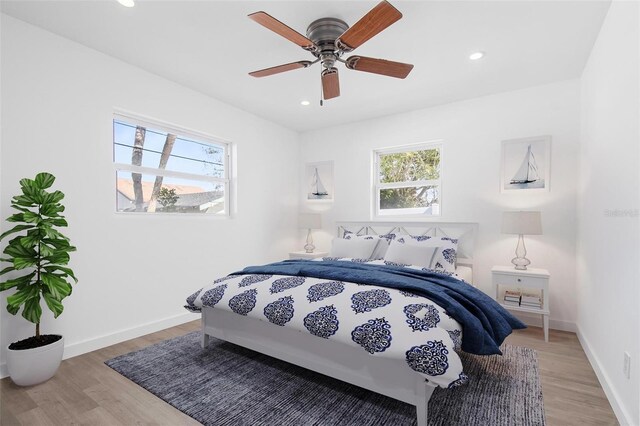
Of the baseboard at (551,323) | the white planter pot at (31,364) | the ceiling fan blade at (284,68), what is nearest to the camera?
the white planter pot at (31,364)

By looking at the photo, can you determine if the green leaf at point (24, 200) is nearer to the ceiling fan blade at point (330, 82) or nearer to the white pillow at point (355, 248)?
the ceiling fan blade at point (330, 82)

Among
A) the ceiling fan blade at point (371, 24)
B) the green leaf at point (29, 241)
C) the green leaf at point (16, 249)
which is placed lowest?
the green leaf at point (16, 249)

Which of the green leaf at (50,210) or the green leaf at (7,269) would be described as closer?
the green leaf at (7,269)

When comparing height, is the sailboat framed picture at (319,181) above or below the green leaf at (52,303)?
above

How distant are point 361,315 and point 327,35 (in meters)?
2.00

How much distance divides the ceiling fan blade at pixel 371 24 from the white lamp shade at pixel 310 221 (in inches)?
115

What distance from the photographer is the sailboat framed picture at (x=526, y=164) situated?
342cm

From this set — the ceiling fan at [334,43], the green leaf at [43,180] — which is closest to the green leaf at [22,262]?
the green leaf at [43,180]

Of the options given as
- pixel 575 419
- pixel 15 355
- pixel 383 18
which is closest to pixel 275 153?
pixel 383 18

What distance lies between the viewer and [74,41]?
269 cm

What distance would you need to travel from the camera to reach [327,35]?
236 centimetres

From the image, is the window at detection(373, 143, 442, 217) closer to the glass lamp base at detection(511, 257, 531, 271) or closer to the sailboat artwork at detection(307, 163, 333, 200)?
the sailboat artwork at detection(307, 163, 333, 200)

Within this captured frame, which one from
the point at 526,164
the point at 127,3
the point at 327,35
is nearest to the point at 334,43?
the point at 327,35

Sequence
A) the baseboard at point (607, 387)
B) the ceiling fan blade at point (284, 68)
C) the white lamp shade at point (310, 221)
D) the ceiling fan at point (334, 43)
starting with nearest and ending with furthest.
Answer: the baseboard at point (607, 387) → the ceiling fan at point (334, 43) → the ceiling fan blade at point (284, 68) → the white lamp shade at point (310, 221)
